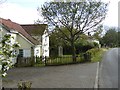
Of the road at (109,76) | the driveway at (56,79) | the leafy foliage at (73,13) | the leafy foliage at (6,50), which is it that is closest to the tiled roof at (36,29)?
the leafy foliage at (73,13)

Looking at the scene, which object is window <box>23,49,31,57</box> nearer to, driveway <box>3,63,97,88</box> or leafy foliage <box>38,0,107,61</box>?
leafy foliage <box>38,0,107,61</box>

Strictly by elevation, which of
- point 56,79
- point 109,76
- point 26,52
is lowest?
point 56,79

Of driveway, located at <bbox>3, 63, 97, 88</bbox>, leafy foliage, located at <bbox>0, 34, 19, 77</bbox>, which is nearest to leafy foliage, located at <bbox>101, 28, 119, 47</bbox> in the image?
driveway, located at <bbox>3, 63, 97, 88</bbox>

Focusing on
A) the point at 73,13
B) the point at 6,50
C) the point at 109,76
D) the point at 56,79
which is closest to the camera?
the point at 6,50

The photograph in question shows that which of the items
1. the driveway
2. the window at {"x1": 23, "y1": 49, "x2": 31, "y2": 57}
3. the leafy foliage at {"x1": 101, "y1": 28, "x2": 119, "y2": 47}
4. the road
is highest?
the leafy foliage at {"x1": 101, "y1": 28, "x2": 119, "y2": 47}

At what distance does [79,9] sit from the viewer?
3034 centimetres

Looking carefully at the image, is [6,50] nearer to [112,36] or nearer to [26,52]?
[26,52]

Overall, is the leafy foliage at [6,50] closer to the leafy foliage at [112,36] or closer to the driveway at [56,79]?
the driveway at [56,79]

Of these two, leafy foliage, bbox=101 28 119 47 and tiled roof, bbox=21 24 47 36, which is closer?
tiled roof, bbox=21 24 47 36

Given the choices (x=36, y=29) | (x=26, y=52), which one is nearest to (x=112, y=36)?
(x=36, y=29)

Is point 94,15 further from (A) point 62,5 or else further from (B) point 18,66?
(B) point 18,66

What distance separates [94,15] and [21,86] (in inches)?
892

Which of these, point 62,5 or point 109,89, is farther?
point 62,5

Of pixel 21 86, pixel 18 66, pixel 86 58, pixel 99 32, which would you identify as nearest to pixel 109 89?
pixel 21 86
